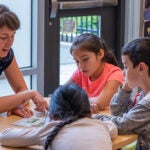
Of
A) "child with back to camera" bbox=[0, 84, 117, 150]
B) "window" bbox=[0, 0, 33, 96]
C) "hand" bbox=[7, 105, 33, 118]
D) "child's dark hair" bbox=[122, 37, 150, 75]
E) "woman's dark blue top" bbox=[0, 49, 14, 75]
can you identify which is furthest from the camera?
"window" bbox=[0, 0, 33, 96]

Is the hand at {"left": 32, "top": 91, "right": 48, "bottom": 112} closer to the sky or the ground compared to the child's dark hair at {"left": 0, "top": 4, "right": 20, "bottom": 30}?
closer to the ground

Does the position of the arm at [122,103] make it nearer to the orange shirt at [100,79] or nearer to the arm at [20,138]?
the orange shirt at [100,79]

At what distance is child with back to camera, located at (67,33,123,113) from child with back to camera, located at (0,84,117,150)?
73 cm

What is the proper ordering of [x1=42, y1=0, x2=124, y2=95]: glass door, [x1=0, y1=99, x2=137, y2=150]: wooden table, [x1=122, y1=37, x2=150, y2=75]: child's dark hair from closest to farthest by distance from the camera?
[x1=0, y1=99, x2=137, y2=150]: wooden table, [x1=122, y1=37, x2=150, y2=75]: child's dark hair, [x1=42, y1=0, x2=124, y2=95]: glass door

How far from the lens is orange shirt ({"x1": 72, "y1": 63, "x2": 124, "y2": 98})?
241 centimetres

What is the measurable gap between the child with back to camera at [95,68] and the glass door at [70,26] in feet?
2.60

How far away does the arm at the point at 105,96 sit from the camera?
2210mm

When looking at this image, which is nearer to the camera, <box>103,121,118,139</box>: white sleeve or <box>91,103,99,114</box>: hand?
<box>103,121,118,139</box>: white sleeve

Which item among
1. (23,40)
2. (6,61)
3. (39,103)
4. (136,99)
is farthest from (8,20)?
(23,40)

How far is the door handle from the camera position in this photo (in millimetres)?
3223

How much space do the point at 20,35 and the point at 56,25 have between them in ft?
1.01

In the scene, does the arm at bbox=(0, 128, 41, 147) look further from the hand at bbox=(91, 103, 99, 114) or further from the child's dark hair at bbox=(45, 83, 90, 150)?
the hand at bbox=(91, 103, 99, 114)

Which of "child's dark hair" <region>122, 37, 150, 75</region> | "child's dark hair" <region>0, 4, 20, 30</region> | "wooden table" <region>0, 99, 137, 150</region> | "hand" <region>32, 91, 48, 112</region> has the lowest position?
"wooden table" <region>0, 99, 137, 150</region>

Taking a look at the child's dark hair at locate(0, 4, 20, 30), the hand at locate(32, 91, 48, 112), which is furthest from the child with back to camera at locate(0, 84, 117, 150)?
the child's dark hair at locate(0, 4, 20, 30)
